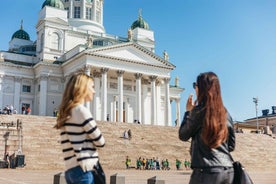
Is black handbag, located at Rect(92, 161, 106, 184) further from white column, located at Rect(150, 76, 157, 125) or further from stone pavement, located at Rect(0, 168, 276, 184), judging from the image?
white column, located at Rect(150, 76, 157, 125)

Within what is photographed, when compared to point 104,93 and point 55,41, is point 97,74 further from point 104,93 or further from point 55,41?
point 55,41

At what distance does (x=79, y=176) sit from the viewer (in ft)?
13.5

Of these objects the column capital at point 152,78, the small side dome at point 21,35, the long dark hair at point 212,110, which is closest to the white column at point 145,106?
the column capital at point 152,78

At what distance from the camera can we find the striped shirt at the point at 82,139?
13.6ft

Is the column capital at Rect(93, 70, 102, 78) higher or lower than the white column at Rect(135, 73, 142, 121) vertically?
higher

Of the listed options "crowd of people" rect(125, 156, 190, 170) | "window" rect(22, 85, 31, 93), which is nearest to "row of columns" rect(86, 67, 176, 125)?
"window" rect(22, 85, 31, 93)

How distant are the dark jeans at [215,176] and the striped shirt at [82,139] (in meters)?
1.11

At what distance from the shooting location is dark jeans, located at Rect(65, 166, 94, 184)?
4.12 meters

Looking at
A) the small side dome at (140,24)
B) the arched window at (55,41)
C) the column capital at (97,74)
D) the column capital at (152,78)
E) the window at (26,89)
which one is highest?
the small side dome at (140,24)

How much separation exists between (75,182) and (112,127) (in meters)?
32.9

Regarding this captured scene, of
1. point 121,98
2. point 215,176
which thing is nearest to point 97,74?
point 121,98

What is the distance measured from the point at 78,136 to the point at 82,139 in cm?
6

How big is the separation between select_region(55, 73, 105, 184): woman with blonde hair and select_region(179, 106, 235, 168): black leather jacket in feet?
3.17

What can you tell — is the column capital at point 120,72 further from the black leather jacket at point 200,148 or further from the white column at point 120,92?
the black leather jacket at point 200,148
